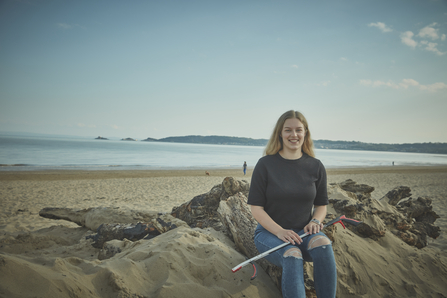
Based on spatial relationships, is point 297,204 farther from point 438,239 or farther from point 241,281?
point 438,239

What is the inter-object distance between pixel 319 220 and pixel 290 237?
55cm

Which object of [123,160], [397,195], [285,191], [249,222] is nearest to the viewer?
[285,191]

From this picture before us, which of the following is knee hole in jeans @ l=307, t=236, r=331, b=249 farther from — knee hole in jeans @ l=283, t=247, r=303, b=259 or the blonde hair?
the blonde hair

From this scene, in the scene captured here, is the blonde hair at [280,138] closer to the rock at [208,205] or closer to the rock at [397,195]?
the rock at [208,205]

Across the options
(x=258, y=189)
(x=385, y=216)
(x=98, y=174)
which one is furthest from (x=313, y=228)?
(x=98, y=174)

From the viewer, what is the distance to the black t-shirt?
8.31ft

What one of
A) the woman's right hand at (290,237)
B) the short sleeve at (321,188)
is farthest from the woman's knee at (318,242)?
the short sleeve at (321,188)

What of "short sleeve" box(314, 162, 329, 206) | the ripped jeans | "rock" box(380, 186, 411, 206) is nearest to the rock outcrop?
"rock" box(380, 186, 411, 206)

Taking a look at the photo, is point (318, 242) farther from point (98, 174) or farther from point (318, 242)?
point (98, 174)

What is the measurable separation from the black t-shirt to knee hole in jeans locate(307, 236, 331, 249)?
316mm

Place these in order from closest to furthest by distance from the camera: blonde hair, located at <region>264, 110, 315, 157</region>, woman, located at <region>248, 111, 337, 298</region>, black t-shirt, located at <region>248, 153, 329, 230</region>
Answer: woman, located at <region>248, 111, 337, 298</region> < black t-shirt, located at <region>248, 153, 329, 230</region> < blonde hair, located at <region>264, 110, 315, 157</region>

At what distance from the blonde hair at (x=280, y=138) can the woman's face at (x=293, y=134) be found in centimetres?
8

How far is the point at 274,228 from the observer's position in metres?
2.39

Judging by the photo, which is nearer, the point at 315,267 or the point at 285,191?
the point at 315,267
